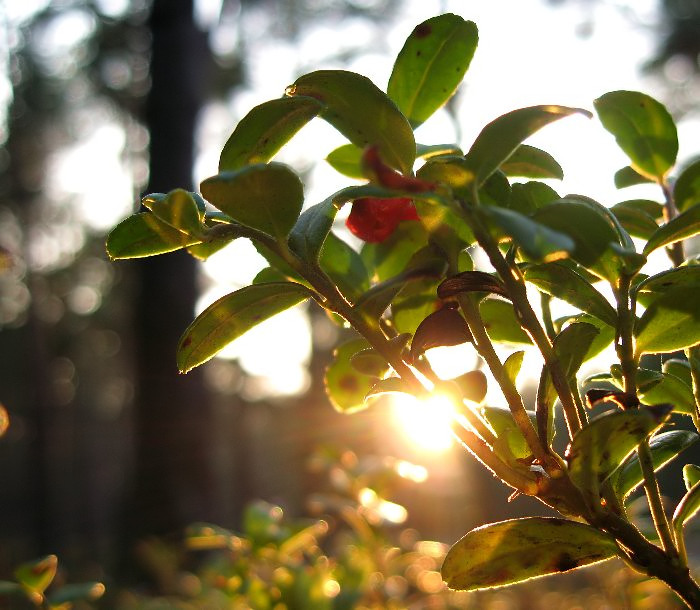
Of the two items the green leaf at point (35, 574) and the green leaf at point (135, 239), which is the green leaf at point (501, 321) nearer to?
the green leaf at point (135, 239)

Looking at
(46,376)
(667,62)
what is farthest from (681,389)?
(46,376)

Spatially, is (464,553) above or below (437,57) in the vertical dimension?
below

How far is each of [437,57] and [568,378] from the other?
→ 0.26 metres

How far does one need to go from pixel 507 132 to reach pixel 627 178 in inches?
12.7

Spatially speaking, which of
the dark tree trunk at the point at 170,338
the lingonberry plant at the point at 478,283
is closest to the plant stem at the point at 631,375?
the lingonberry plant at the point at 478,283

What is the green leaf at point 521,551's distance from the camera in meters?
0.46

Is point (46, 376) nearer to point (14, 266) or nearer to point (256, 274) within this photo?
point (14, 266)

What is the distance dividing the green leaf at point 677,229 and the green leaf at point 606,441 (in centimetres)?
11

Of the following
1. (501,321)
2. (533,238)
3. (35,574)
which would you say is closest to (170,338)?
(35,574)

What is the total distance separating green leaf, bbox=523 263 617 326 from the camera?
0.47 m

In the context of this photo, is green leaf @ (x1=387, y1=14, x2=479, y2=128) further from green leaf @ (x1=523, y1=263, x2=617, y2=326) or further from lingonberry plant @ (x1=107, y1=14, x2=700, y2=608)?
green leaf @ (x1=523, y1=263, x2=617, y2=326)

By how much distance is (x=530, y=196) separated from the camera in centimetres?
52

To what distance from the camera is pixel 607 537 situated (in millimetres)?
451

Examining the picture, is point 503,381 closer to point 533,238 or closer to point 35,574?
point 533,238
